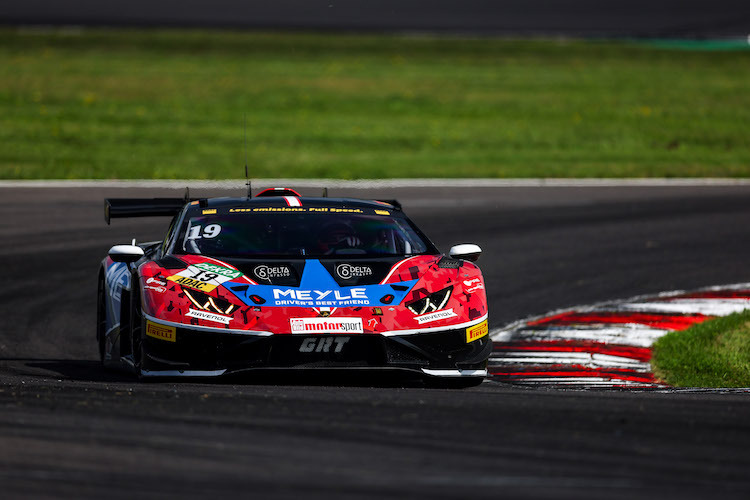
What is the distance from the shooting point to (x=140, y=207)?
9766mm

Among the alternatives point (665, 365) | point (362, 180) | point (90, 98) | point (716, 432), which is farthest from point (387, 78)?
point (716, 432)

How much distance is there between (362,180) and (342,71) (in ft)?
32.7

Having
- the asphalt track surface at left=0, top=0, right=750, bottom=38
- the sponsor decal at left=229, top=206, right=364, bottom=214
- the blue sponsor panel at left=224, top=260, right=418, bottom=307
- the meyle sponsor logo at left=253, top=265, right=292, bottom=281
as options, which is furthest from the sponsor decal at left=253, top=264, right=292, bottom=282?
the asphalt track surface at left=0, top=0, right=750, bottom=38

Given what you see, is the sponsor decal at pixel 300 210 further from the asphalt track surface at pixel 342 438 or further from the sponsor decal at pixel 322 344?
the sponsor decal at pixel 322 344

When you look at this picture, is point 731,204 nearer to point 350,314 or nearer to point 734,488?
point 350,314

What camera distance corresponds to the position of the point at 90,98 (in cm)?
2575

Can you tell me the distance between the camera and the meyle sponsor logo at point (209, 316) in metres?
7.38

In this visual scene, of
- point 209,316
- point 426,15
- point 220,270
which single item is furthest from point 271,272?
point 426,15

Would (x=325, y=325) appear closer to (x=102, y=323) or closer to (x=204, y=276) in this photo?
(x=204, y=276)

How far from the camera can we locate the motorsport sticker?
7.58m

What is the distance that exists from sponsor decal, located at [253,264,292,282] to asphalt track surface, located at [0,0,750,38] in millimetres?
26682

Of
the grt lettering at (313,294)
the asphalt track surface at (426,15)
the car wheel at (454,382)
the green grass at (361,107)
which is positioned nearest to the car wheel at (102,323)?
the grt lettering at (313,294)

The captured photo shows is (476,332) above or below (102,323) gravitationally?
above

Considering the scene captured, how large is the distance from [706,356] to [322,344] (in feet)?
11.8
